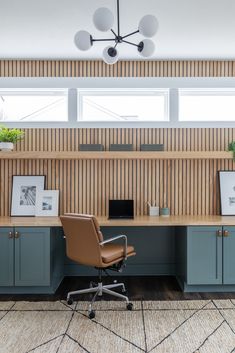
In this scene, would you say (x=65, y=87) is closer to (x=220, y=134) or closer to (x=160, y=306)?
(x=220, y=134)

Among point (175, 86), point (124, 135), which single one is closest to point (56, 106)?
point (124, 135)

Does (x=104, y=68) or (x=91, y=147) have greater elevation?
(x=104, y=68)

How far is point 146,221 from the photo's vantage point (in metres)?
3.59

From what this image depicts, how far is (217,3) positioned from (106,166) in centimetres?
232

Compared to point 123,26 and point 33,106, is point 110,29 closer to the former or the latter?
point 123,26

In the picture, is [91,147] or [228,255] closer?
[228,255]

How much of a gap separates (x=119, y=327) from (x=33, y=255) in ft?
4.34

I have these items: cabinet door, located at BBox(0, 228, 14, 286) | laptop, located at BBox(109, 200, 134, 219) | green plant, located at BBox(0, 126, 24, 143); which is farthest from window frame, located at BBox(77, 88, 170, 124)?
cabinet door, located at BBox(0, 228, 14, 286)

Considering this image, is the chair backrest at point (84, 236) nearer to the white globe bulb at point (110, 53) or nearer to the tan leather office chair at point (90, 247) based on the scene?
the tan leather office chair at point (90, 247)

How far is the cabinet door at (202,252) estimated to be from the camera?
346cm

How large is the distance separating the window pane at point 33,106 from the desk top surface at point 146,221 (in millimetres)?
1473

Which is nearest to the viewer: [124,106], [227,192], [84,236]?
[84,236]

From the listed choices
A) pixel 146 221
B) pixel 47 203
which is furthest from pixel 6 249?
pixel 146 221

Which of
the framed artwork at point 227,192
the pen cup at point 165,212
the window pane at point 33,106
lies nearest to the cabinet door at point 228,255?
the framed artwork at point 227,192
